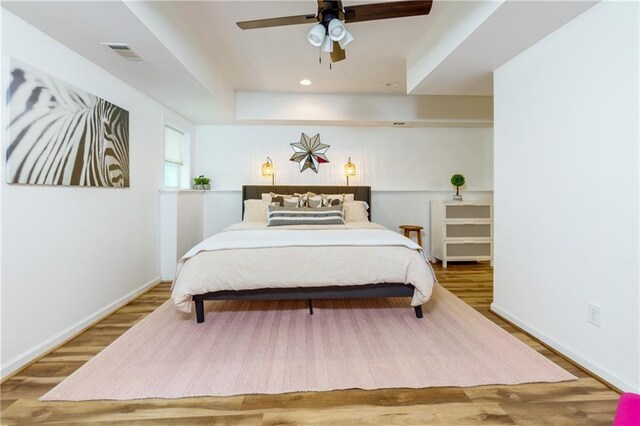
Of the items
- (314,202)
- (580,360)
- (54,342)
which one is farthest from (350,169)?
(54,342)

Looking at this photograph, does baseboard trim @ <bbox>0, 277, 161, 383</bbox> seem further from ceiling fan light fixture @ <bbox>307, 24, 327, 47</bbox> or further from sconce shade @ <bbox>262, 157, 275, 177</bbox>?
ceiling fan light fixture @ <bbox>307, 24, 327, 47</bbox>

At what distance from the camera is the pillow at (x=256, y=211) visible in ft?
13.4

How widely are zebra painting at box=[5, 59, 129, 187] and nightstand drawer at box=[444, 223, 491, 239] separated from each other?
4373 mm

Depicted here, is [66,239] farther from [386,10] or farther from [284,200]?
[386,10]

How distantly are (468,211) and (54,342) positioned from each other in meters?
5.08

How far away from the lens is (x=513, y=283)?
2.52 meters

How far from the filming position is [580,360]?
1.86 metres

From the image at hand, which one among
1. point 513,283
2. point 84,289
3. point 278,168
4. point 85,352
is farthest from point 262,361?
point 278,168

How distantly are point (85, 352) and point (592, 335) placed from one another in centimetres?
326

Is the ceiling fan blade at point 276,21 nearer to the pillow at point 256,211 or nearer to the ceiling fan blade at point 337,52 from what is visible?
the ceiling fan blade at point 337,52

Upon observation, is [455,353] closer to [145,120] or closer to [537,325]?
[537,325]

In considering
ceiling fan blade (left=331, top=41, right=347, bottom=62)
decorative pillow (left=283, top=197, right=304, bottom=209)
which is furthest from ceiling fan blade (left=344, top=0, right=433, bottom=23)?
decorative pillow (left=283, top=197, right=304, bottom=209)

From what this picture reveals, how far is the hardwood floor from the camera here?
4.65 feet

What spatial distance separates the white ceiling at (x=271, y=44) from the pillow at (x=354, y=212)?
1.63 meters
